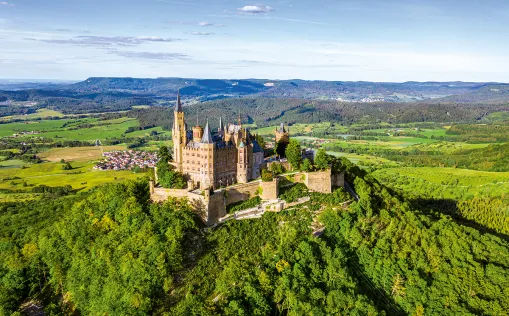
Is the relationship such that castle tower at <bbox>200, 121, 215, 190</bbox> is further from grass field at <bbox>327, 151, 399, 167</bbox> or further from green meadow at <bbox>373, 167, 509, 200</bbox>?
grass field at <bbox>327, 151, 399, 167</bbox>

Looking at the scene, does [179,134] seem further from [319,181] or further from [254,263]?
[254,263]

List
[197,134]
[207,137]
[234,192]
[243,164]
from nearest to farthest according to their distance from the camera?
[234,192] → [207,137] → [197,134] → [243,164]

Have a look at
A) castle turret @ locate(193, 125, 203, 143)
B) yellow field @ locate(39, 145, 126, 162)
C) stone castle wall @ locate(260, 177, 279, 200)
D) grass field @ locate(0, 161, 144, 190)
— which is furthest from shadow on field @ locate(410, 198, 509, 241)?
yellow field @ locate(39, 145, 126, 162)

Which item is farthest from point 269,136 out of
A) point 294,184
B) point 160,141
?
point 294,184

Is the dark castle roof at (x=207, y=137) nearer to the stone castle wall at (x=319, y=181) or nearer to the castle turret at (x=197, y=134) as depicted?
the castle turret at (x=197, y=134)

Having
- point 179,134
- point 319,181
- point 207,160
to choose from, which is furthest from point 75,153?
point 319,181

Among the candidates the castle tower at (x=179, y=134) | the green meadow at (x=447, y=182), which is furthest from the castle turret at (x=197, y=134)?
the green meadow at (x=447, y=182)

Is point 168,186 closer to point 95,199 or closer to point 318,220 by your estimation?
point 95,199
